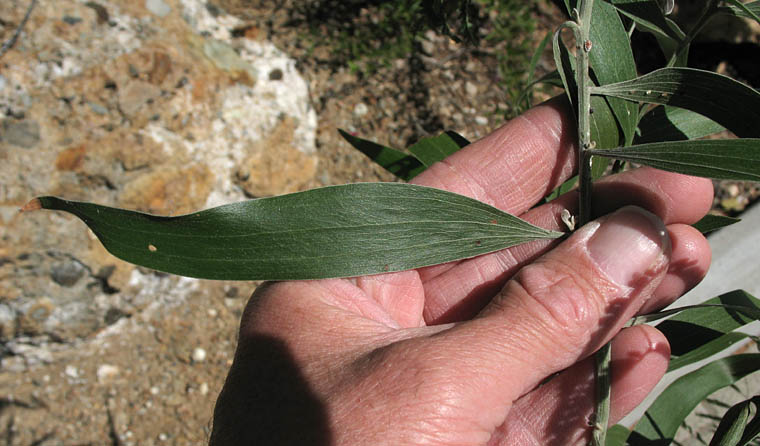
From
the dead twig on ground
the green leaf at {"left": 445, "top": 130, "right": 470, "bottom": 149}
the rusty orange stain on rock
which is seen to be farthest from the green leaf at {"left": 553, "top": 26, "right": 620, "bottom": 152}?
the dead twig on ground

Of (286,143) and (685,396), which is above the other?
(685,396)

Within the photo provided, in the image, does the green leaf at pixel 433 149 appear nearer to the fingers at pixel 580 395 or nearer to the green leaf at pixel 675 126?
the green leaf at pixel 675 126

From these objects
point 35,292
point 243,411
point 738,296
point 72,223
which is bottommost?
point 35,292

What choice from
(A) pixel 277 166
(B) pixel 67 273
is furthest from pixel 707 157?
(B) pixel 67 273

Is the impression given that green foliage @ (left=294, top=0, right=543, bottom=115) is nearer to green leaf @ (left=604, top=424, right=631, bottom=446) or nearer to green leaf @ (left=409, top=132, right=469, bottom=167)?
green leaf @ (left=409, top=132, right=469, bottom=167)

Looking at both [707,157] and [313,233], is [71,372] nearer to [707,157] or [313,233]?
[313,233]

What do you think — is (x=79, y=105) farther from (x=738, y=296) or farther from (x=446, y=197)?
(x=738, y=296)

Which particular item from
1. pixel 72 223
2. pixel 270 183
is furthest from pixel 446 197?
pixel 72 223
